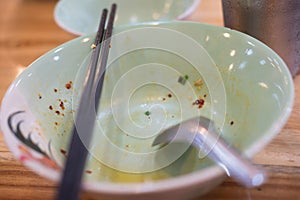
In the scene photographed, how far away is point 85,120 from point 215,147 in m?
0.19

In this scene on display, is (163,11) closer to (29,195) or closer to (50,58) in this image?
(50,58)

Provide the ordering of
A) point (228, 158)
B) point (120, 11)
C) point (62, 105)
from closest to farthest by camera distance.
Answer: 1. point (228, 158)
2. point (62, 105)
3. point (120, 11)

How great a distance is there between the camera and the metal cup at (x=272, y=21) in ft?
2.26

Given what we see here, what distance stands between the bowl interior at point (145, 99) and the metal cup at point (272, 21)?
0.07 metres

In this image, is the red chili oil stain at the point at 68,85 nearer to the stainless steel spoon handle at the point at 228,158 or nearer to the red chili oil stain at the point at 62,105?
the red chili oil stain at the point at 62,105

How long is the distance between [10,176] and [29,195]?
2.4 inches

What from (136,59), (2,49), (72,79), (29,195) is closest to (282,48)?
(136,59)

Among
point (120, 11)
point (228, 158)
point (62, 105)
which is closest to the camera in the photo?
point (228, 158)

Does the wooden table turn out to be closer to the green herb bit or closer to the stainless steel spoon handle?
the stainless steel spoon handle

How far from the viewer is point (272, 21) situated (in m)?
0.70

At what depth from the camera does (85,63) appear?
0.72 m

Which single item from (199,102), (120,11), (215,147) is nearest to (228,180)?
(215,147)

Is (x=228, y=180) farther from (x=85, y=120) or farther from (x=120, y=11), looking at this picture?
(x=120, y=11)

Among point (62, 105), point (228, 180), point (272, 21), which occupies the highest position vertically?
point (272, 21)
